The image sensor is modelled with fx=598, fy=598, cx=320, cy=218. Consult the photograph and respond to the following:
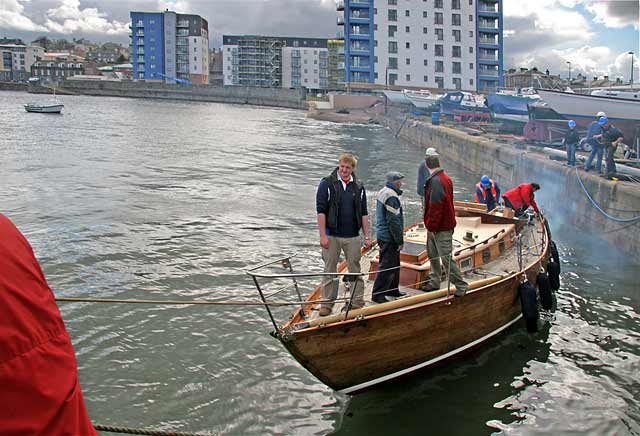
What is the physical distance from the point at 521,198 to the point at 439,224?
5.38 meters

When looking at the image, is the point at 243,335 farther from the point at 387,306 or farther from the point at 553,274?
the point at 553,274

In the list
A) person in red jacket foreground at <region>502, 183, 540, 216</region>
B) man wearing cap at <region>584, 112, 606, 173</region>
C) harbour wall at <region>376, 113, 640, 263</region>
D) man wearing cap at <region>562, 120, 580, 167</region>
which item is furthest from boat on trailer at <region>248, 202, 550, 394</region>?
man wearing cap at <region>562, 120, 580, 167</region>

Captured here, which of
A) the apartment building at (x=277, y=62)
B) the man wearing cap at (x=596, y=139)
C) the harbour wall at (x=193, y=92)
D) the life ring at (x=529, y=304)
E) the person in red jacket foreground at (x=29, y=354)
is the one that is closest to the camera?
the person in red jacket foreground at (x=29, y=354)

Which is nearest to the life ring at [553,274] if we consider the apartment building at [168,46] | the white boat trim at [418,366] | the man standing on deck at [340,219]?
the white boat trim at [418,366]

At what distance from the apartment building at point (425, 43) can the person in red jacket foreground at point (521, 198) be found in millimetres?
78893

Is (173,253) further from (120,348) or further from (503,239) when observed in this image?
(503,239)

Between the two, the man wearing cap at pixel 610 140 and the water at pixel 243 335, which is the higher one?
the man wearing cap at pixel 610 140

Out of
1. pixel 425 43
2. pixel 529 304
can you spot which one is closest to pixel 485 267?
pixel 529 304

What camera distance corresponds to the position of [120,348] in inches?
383

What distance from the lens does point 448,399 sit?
8320 mm

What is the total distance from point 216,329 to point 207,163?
2374 cm

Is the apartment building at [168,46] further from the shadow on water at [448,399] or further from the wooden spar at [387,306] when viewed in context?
the wooden spar at [387,306]

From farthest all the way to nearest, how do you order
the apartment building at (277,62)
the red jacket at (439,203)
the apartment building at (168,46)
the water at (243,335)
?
the apartment building at (277,62), the apartment building at (168,46), the red jacket at (439,203), the water at (243,335)

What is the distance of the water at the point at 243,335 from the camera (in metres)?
7.94
